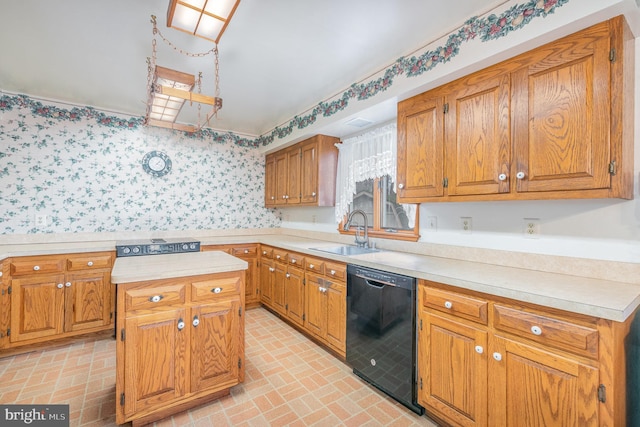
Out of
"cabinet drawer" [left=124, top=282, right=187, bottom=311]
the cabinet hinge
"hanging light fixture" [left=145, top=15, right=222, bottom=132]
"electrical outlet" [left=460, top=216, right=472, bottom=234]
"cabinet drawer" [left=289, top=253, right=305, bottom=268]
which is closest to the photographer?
the cabinet hinge

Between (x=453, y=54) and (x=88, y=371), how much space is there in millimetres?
3578

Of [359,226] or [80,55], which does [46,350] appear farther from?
[359,226]

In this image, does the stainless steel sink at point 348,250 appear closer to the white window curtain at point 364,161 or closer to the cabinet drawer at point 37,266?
the white window curtain at point 364,161

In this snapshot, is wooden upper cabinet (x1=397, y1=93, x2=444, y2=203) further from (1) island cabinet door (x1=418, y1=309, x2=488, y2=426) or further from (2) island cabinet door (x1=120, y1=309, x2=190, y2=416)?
(2) island cabinet door (x1=120, y1=309, x2=190, y2=416)

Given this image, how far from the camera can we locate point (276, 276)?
3348mm

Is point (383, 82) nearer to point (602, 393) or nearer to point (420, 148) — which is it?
point (420, 148)

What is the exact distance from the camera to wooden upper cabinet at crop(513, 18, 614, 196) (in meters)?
1.33

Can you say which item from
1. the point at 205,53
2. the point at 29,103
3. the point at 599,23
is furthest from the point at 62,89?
the point at 599,23

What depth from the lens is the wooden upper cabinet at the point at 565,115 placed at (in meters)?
1.33

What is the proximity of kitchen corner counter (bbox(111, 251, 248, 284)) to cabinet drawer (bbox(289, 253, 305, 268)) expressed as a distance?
90 centimetres

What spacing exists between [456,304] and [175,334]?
1626mm

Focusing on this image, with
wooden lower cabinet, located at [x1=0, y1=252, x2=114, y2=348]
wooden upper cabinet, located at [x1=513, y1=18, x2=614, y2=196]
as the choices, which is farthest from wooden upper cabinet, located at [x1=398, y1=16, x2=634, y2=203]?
wooden lower cabinet, located at [x1=0, y1=252, x2=114, y2=348]

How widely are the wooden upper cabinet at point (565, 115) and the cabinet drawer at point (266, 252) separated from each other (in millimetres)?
2617

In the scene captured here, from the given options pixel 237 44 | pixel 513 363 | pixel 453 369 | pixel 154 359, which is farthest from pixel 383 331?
pixel 237 44
